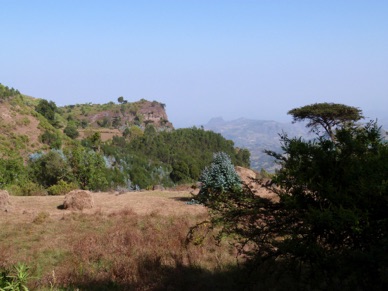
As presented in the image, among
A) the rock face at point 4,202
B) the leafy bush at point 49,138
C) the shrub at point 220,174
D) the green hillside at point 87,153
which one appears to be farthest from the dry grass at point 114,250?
the leafy bush at point 49,138

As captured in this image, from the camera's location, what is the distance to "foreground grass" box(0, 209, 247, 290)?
9.48m

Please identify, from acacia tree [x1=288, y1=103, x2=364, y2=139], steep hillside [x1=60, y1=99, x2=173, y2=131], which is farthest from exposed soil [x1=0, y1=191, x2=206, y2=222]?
steep hillside [x1=60, y1=99, x2=173, y2=131]

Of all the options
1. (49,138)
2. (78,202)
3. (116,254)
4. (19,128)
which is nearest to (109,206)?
(78,202)

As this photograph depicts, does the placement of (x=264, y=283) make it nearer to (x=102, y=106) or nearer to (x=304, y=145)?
(x=304, y=145)

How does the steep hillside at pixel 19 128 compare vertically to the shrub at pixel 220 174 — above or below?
above

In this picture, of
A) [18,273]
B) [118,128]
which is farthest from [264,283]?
[118,128]

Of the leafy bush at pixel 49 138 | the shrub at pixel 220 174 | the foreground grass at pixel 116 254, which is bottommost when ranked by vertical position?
the foreground grass at pixel 116 254

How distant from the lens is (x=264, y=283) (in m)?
8.98

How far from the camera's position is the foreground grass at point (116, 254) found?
948 centimetres

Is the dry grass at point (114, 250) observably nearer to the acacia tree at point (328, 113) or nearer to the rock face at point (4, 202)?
the rock face at point (4, 202)

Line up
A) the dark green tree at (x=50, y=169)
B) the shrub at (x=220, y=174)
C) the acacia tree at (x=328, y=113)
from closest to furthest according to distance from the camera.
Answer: the shrub at (x=220, y=174) < the dark green tree at (x=50, y=169) < the acacia tree at (x=328, y=113)

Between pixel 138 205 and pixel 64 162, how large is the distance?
45.3 feet

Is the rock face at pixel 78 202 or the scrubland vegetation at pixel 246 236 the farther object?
the rock face at pixel 78 202

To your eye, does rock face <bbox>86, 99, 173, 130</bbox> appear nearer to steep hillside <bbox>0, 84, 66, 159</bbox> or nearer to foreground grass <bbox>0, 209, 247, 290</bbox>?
steep hillside <bbox>0, 84, 66, 159</bbox>
